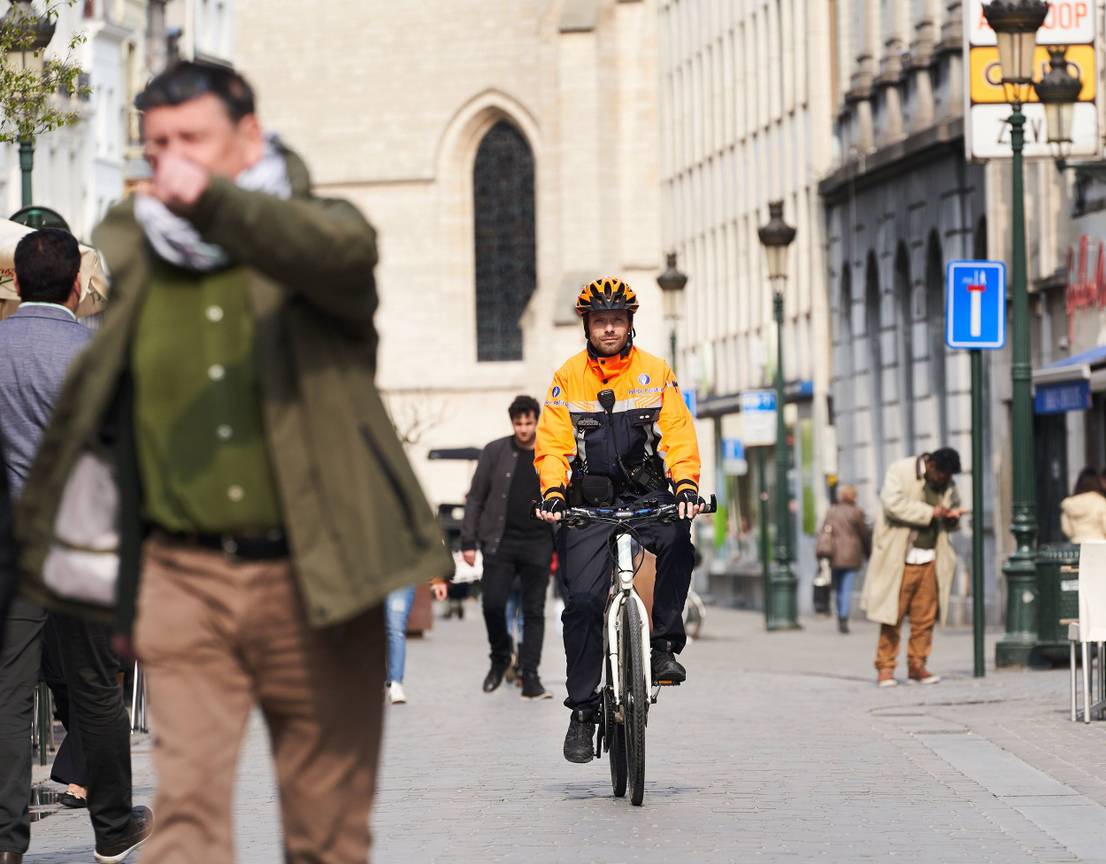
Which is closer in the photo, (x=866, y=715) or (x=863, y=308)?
(x=866, y=715)

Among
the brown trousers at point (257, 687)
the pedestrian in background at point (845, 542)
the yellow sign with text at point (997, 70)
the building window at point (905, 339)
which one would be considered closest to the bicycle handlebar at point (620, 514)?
the brown trousers at point (257, 687)

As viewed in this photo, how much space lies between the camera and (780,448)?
36000mm

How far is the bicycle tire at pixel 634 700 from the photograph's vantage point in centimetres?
1108

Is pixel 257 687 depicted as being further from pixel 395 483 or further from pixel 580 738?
pixel 580 738

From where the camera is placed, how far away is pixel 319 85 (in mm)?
76125

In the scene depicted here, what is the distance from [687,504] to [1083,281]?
69.6 feet

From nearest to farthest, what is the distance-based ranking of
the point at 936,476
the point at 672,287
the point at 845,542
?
the point at 936,476
the point at 845,542
the point at 672,287

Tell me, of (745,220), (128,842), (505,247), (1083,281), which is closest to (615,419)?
(128,842)

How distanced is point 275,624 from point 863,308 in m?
38.1

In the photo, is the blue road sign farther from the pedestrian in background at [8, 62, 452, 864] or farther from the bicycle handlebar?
→ the pedestrian in background at [8, 62, 452, 864]

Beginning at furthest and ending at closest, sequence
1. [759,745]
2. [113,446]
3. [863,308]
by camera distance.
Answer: [863,308], [759,745], [113,446]

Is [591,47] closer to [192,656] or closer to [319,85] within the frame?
[319,85]

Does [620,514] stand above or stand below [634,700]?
above

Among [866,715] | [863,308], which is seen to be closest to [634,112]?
[863,308]
